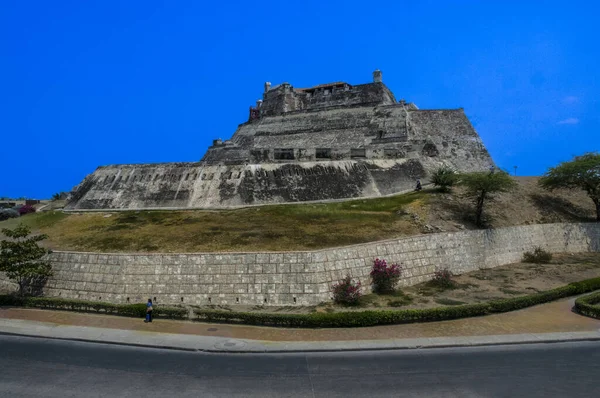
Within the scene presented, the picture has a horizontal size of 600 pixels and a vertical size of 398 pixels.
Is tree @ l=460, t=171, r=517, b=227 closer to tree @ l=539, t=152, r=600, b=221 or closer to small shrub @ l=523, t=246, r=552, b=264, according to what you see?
small shrub @ l=523, t=246, r=552, b=264

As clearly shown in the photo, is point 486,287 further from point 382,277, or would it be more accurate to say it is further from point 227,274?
point 227,274

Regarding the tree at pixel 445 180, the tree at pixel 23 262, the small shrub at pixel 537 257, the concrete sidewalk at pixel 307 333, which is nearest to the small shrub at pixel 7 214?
the tree at pixel 23 262

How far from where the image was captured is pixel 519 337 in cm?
1756

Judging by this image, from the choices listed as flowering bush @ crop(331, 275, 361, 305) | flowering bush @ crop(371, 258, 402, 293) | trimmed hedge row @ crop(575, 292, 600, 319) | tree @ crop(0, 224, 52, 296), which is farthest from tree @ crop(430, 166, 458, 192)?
tree @ crop(0, 224, 52, 296)

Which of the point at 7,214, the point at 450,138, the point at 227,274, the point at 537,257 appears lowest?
the point at 227,274

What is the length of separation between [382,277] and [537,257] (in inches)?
577

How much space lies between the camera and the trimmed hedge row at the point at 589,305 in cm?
2011

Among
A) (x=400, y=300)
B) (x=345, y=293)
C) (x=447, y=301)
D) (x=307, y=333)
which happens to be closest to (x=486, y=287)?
(x=447, y=301)

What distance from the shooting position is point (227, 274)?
22.0 meters

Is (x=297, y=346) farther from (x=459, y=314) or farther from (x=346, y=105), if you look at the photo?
(x=346, y=105)

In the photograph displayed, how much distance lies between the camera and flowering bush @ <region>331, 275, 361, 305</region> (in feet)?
70.0

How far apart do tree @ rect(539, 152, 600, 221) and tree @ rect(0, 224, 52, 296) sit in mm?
39614

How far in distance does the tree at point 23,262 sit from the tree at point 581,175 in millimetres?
39614

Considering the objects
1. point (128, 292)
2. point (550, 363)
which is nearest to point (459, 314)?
point (550, 363)
